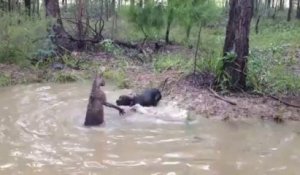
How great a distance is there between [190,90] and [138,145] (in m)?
2.56

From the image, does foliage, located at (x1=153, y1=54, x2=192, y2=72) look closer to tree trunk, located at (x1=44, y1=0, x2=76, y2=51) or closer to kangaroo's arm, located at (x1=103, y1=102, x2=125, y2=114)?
tree trunk, located at (x1=44, y1=0, x2=76, y2=51)

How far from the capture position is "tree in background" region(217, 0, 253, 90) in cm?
754

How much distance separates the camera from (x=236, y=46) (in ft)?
25.0

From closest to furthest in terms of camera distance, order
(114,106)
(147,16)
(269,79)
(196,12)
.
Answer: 1. (114,106)
2. (269,79)
3. (196,12)
4. (147,16)

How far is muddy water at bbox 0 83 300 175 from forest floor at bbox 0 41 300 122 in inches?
15.1

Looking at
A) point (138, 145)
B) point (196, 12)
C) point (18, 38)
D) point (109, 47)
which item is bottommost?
point (138, 145)

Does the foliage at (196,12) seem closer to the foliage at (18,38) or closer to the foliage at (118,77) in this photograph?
the foliage at (118,77)

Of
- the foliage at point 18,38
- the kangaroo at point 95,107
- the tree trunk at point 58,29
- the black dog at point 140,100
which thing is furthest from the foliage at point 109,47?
the kangaroo at point 95,107

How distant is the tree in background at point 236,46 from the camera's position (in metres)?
7.54

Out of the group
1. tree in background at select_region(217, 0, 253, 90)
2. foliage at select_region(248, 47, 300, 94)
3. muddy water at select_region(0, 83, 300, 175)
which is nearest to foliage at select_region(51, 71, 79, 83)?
muddy water at select_region(0, 83, 300, 175)

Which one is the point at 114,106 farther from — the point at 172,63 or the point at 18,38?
the point at 18,38

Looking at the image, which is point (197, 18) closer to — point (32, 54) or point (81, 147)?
point (32, 54)

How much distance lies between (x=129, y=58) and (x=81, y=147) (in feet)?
21.3

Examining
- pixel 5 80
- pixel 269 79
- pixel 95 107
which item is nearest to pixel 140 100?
pixel 95 107
